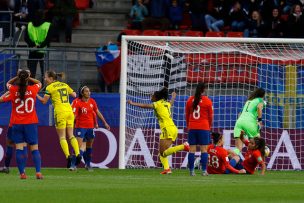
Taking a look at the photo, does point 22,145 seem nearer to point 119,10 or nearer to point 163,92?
point 163,92

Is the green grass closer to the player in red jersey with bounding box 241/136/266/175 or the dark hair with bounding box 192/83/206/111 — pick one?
the player in red jersey with bounding box 241/136/266/175

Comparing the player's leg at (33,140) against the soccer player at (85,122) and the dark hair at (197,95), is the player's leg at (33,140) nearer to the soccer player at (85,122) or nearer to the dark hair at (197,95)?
the dark hair at (197,95)

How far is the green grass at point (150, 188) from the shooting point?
1612 cm

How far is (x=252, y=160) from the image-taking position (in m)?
23.9

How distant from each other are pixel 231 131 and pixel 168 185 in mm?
9342

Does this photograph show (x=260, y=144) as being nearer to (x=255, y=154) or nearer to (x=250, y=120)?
(x=255, y=154)

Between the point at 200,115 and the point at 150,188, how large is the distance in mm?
4608

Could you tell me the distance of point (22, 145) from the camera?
20.1m

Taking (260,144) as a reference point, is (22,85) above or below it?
above

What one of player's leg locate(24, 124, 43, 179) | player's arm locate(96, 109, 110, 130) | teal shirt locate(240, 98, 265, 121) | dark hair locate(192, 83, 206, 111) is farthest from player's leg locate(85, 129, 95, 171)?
player's leg locate(24, 124, 43, 179)

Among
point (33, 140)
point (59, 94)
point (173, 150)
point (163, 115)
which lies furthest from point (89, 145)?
point (33, 140)

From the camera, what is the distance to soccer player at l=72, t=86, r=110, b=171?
25.6m

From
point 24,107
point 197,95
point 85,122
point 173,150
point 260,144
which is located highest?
point 197,95

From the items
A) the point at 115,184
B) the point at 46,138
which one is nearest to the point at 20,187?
the point at 115,184
